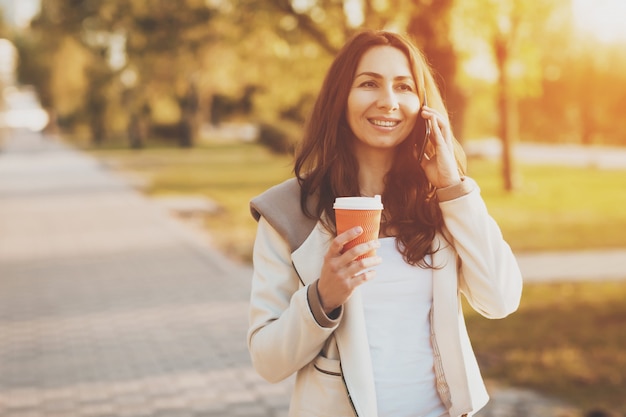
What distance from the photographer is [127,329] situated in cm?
742

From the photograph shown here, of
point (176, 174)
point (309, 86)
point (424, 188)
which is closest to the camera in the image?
point (424, 188)

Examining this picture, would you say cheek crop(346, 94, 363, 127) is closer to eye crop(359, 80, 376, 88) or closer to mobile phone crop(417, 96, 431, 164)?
eye crop(359, 80, 376, 88)

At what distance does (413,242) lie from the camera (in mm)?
2162

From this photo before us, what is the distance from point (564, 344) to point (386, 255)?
16.4ft

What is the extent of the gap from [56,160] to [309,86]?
23.7 metres

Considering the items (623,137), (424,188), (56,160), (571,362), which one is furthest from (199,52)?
(623,137)

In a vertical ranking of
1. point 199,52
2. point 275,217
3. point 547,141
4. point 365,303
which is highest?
point 275,217

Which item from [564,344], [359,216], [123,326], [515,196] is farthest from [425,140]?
[515,196]

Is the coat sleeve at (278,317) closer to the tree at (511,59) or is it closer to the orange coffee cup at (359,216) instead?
the orange coffee cup at (359,216)

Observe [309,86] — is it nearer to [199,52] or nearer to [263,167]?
[199,52]

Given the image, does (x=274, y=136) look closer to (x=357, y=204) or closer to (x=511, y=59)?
(x=511, y=59)

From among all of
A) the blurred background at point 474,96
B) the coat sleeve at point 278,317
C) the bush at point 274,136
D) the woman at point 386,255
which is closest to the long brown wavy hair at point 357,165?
the woman at point 386,255

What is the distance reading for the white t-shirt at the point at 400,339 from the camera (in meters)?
2.10

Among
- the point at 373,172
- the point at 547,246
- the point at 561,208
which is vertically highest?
the point at 373,172
